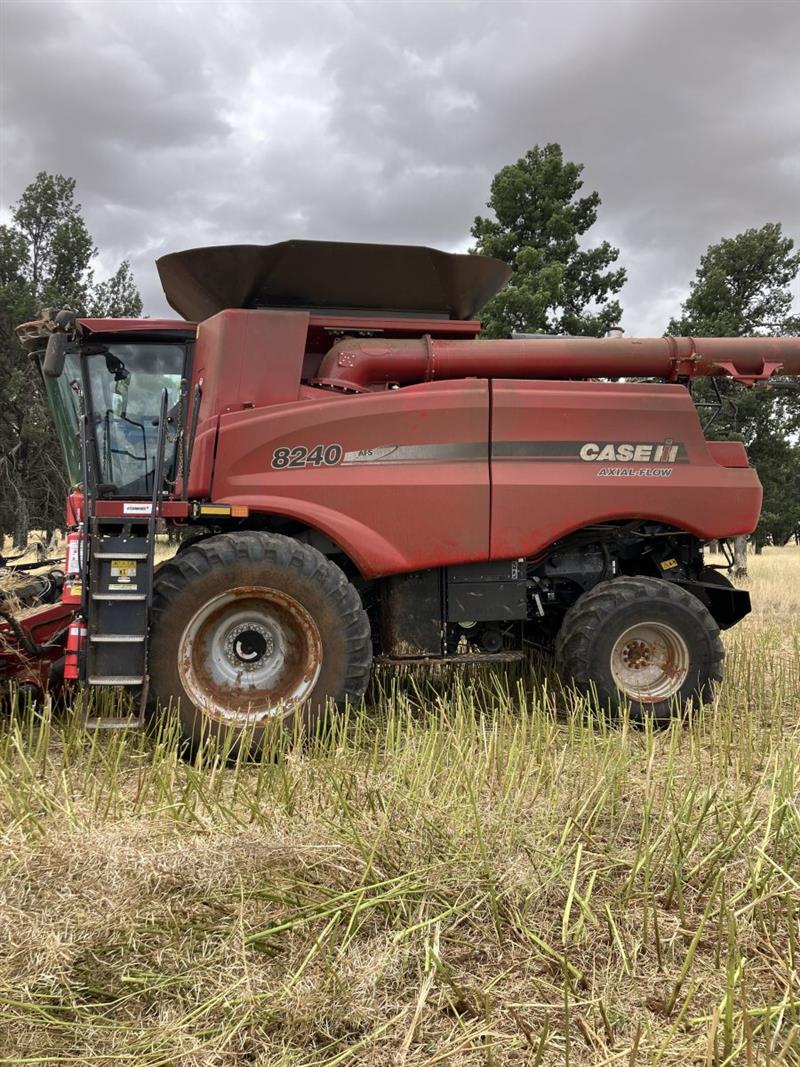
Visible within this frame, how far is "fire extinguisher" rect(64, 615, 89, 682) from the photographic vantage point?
3.51 metres

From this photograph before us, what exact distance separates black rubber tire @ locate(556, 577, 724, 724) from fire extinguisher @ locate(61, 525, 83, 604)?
106 inches

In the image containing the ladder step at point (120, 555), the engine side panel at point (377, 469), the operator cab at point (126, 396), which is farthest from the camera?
the operator cab at point (126, 396)

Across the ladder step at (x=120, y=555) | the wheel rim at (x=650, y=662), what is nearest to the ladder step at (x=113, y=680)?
the ladder step at (x=120, y=555)

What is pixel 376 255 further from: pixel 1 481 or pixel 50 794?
pixel 1 481

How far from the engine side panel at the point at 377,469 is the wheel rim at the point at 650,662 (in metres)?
1.08

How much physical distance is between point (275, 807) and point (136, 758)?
1.33m

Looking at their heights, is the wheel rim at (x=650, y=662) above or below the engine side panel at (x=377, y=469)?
below

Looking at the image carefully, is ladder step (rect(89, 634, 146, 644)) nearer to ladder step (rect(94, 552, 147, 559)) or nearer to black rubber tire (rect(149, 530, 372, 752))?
black rubber tire (rect(149, 530, 372, 752))

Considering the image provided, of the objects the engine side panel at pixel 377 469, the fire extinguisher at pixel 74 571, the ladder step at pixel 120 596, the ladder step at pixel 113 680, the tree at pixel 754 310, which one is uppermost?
the tree at pixel 754 310

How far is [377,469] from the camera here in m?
4.00

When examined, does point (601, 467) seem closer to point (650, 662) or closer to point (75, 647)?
point (650, 662)

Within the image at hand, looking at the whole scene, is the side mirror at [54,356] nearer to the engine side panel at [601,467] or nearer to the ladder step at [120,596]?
the ladder step at [120,596]

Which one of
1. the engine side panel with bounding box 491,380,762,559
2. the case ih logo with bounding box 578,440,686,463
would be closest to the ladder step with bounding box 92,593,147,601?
the engine side panel with bounding box 491,380,762,559

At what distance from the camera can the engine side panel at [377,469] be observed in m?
3.90
